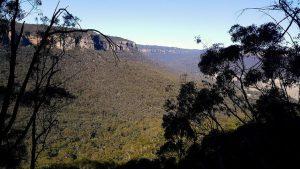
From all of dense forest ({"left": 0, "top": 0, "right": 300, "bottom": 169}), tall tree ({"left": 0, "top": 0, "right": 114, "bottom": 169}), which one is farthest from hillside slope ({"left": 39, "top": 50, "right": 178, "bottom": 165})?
tall tree ({"left": 0, "top": 0, "right": 114, "bottom": 169})

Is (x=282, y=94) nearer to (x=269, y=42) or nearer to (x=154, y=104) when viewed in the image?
(x=269, y=42)

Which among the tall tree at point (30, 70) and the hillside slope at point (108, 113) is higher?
the tall tree at point (30, 70)

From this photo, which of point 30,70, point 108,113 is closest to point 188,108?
point 30,70

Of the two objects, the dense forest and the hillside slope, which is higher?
the dense forest

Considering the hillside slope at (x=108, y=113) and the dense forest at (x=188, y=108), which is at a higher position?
the dense forest at (x=188, y=108)

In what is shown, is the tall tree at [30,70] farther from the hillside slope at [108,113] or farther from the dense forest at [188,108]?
the hillside slope at [108,113]

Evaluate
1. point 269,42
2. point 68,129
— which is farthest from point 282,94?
point 68,129

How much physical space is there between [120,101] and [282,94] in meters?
101

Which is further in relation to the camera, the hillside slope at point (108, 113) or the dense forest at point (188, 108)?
the hillside slope at point (108, 113)

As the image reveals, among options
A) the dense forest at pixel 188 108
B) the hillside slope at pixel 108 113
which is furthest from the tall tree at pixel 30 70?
the hillside slope at pixel 108 113

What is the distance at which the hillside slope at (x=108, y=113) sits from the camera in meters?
74.2

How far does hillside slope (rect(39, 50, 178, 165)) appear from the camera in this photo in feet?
243

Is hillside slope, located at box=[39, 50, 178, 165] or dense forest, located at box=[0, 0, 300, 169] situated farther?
hillside slope, located at box=[39, 50, 178, 165]

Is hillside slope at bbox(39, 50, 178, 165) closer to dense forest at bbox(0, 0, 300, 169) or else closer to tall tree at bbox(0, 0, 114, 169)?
dense forest at bbox(0, 0, 300, 169)
